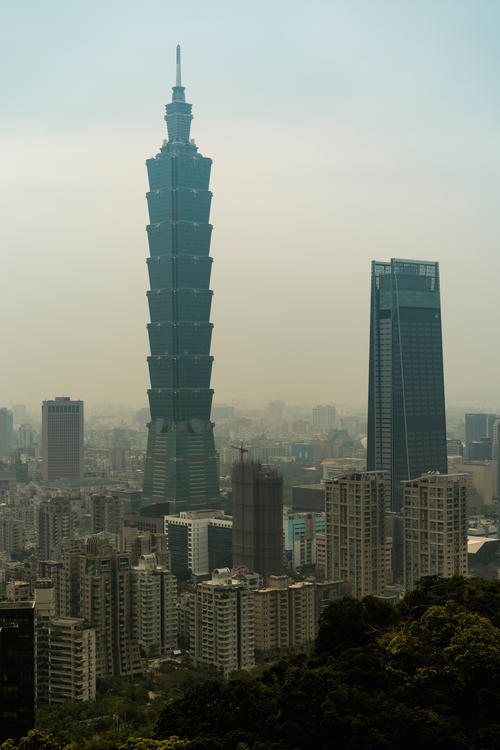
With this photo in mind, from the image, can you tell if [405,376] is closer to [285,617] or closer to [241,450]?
[241,450]

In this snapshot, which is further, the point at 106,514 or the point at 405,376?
the point at 405,376

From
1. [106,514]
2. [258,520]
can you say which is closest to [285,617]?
[258,520]

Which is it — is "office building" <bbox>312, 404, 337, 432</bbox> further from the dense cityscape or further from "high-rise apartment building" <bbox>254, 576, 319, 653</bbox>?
"high-rise apartment building" <bbox>254, 576, 319, 653</bbox>

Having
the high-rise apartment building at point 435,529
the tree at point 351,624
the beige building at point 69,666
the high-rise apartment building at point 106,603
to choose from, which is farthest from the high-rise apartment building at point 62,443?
the tree at point 351,624

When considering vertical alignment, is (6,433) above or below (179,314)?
below

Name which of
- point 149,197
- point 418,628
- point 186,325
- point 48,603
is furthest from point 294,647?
point 149,197

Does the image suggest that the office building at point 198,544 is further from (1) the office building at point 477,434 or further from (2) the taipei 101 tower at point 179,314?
(1) the office building at point 477,434

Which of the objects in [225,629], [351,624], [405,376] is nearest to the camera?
[351,624]
